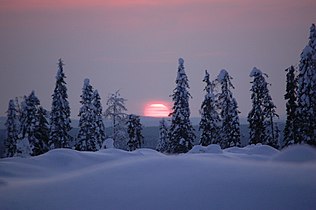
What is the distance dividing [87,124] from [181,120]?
12446 mm

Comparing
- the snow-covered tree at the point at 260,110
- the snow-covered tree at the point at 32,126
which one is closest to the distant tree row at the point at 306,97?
the snow-covered tree at the point at 260,110

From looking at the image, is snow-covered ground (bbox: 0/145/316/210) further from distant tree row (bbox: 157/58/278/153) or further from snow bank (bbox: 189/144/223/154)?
distant tree row (bbox: 157/58/278/153)

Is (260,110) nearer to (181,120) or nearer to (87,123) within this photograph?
(181,120)

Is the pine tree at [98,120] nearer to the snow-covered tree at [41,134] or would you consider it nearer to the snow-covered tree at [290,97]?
the snow-covered tree at [41,134]

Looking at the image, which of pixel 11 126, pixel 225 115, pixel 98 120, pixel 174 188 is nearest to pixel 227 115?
pixel 225 115

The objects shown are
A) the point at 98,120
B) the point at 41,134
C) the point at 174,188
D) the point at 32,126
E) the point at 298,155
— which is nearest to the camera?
the point at 174,188

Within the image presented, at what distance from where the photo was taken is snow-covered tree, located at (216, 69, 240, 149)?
3981 cm

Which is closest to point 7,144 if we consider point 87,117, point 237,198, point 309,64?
point 87,117

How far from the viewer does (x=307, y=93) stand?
101ft

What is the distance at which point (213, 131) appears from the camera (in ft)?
133

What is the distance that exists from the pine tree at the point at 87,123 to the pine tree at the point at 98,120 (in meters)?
0.69

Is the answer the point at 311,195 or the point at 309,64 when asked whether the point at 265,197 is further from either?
the point at 309,64

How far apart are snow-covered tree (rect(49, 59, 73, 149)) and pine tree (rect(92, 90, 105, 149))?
379cm

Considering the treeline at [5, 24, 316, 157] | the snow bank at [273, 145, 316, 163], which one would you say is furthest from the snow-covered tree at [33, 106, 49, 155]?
the snow bank at [273, 145, 316, 163]
